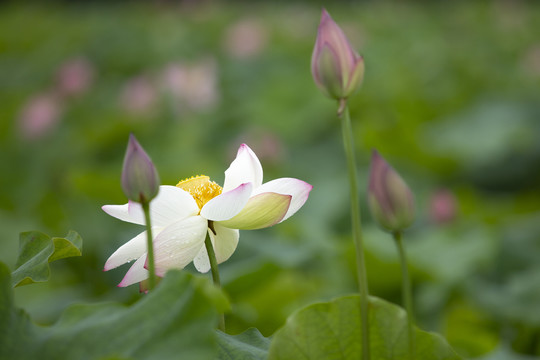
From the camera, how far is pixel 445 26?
4535 mm

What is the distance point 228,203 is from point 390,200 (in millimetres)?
127

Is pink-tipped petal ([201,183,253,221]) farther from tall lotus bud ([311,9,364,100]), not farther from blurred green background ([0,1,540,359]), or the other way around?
blurred green background ([0,1,540,359])

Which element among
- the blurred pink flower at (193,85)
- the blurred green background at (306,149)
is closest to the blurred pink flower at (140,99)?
the blurred green background at (306,149)

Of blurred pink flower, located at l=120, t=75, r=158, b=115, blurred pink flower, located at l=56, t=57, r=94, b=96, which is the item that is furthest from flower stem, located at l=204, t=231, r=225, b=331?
blurred pink flower, located at l=56, t=57, r=94, b=96

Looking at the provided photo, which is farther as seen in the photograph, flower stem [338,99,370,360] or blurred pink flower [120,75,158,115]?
blurred pink flower [120,75,158,115]

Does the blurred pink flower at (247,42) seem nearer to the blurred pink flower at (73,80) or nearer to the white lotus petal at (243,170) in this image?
the blurred pink flower at (73,80)

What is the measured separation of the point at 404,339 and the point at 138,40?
14.6ft

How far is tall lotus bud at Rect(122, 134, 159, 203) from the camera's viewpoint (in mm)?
438

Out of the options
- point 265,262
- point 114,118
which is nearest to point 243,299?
point 265,262

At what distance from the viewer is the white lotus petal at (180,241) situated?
515 millimetres

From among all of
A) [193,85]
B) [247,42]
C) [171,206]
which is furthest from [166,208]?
[247,42]

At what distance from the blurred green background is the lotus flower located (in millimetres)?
451

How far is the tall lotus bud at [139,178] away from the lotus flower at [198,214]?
0.23 ft

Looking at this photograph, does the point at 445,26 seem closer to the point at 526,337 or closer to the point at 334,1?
the point at 526,337
